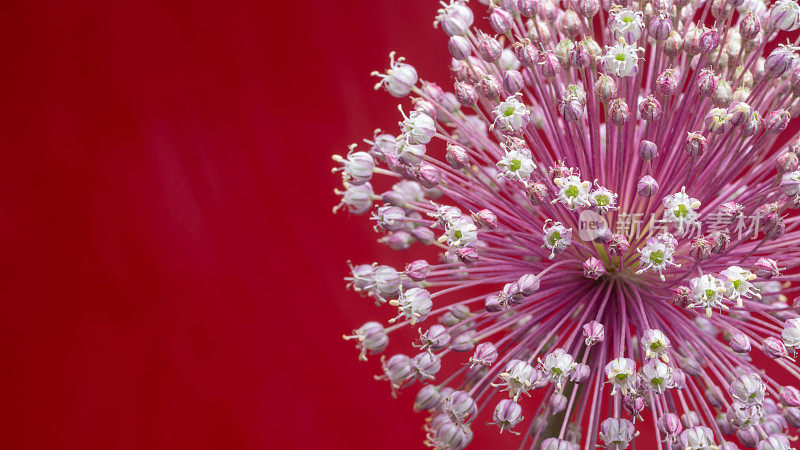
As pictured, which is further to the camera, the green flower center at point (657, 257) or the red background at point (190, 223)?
the red background at point (190, 223)

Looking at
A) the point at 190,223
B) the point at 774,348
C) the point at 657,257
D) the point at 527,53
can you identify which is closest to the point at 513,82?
the point at 527,53

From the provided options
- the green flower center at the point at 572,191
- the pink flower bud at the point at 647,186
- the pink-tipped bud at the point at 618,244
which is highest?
the green flower center at the point at 572,191

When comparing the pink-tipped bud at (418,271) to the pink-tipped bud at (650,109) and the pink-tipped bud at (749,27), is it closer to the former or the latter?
the pink-tipped bud at (650,109)

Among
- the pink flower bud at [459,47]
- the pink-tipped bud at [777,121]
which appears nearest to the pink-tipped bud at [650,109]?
the pink-tipped bud at [777,121]

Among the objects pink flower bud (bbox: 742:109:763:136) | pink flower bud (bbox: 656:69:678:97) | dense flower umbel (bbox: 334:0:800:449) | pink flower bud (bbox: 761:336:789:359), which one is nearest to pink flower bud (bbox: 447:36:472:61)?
dense flower umbel (bbox: 334:0:800:449)

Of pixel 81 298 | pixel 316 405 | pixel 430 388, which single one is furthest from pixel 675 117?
pixel 81 298

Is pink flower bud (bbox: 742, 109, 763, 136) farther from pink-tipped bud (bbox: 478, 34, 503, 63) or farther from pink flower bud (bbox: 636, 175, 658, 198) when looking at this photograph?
pink-tipped bud (bbox: 478, 34, 503, 63)
